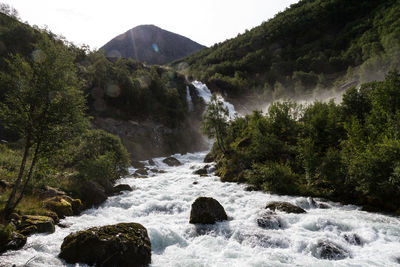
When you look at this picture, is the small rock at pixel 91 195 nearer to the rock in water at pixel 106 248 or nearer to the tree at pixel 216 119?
the rock in water at pixel 106 248

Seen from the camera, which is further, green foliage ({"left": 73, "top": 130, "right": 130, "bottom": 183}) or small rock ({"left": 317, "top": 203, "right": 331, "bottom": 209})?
green foliage ({"left": 73, "top": 130, "right": 130, "bottom": 183})

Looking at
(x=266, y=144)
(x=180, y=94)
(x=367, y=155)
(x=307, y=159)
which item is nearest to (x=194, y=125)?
(x=180, y=94)

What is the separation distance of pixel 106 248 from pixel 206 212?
7.44 m

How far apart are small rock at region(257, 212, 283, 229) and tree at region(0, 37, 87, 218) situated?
13661 millimetres

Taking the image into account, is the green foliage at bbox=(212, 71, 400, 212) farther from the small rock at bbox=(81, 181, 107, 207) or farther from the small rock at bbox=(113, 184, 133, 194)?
the small rock at bbox=(81, 181, 107, 207)

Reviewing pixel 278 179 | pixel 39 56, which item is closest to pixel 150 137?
pixel 278 179

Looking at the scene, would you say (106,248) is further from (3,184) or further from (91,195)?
(3,184)

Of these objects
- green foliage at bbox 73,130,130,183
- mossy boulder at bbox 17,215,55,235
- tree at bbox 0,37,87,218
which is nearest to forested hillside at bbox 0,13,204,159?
green foliage at bbox 73,130,130,183

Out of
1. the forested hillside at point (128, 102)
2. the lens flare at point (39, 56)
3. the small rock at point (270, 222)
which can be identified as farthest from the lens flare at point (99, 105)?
the small rock at point (270, 222)

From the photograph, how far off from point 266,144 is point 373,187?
13.7 metres

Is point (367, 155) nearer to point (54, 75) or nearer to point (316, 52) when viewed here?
point (54, 75)

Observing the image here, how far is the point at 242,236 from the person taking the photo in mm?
13320

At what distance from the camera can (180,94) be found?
9100 centimetres

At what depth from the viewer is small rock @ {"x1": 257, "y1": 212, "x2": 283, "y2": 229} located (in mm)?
14549
